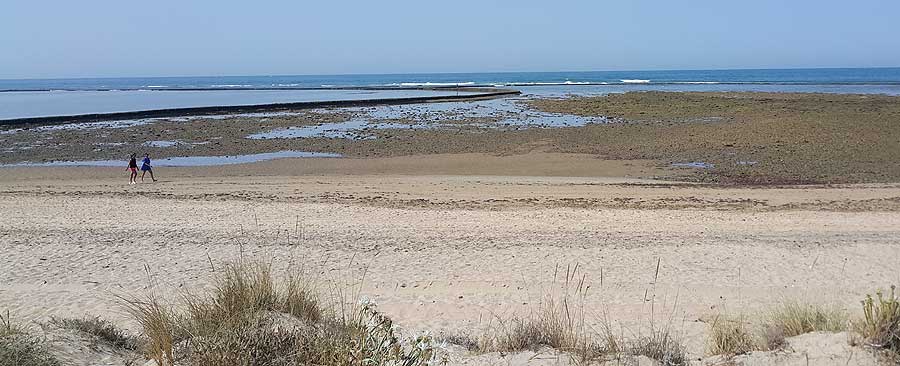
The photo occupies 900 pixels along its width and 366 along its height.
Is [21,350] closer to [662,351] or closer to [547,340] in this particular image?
[547,340]

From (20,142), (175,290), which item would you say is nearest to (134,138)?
(20,142)

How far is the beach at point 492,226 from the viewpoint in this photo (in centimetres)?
827

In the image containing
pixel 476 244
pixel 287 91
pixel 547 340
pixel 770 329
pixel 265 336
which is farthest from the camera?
pixel 287 91

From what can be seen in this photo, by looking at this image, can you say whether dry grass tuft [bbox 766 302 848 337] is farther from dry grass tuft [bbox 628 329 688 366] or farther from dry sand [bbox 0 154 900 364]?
dry grass tuft [bbox 628 329 688 366]

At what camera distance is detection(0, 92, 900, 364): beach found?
8266 millimetres

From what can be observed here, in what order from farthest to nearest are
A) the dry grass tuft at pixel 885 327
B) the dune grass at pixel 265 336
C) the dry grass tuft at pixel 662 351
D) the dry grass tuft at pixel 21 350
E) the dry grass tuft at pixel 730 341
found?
the dry grass tuft at pixel 730 341, the dry grass tuft at pixel 662 351, the dry grass tuft at pixel 885 327, the dry grass tuft at pixel 21 350, the dune grass at pixel 265 336

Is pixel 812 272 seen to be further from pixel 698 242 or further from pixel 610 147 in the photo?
pixel 610 147

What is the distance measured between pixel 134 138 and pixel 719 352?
30686mm

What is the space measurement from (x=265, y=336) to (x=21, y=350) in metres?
1.52

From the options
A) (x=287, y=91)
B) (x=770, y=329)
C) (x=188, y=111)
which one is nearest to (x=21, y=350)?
(x=770, y=329)

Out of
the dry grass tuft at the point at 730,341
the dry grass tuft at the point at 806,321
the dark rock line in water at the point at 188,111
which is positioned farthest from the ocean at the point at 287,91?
the dry grass tuft at the point at 806,321

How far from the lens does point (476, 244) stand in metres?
11.0

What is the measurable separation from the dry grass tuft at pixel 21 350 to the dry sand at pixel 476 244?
255 centimetres

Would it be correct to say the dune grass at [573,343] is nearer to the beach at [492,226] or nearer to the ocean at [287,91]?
the beach at [492,226]
